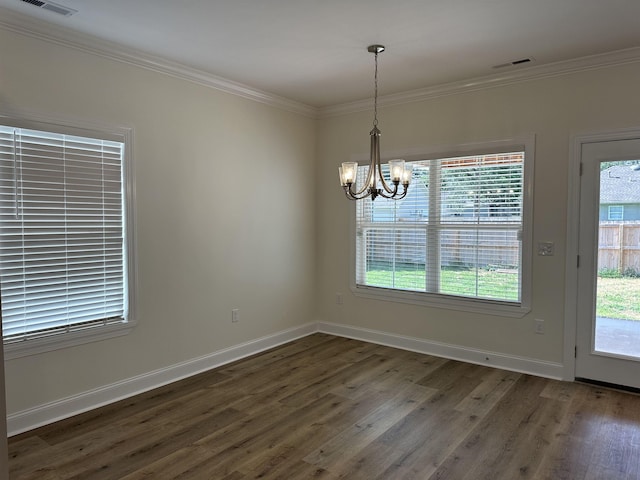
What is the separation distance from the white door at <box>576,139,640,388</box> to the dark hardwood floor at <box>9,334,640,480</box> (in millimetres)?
285

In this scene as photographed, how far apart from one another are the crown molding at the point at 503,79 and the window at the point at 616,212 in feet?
3.74

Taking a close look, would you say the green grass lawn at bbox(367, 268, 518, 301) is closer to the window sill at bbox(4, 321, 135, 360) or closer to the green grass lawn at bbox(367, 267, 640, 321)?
the green grass lawn at bbox(367, 267, 640, 321)

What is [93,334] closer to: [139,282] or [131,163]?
[139,282]

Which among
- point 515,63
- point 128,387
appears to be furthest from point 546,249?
point 128,387

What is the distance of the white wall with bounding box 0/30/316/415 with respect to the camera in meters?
3.03

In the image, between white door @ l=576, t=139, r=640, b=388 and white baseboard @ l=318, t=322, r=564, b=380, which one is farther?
white baseboard @ l=318, t=322, r=564, b=380

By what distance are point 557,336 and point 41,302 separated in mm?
4121

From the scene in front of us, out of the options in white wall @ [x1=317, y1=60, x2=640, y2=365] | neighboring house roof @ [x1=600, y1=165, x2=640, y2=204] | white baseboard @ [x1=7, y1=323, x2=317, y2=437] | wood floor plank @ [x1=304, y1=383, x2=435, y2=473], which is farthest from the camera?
white wall @ [x1=317, y1=60, x2=640, y2=365]

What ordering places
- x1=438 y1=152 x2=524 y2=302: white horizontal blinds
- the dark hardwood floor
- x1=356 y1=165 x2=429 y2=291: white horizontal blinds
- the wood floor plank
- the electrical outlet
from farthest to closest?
x1=356 y1=165 x2=429 y2=291: white horizontal blinds
x1=438 y1=152 x2=524 y2=302: white horizontal blinds
the electrical outlet
the wood floor plank
the dark hardwood floor

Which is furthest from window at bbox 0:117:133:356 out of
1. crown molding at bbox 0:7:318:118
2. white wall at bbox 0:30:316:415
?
crown molding at bbox 0:7:318:118

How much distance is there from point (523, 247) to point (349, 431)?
231 centimetres

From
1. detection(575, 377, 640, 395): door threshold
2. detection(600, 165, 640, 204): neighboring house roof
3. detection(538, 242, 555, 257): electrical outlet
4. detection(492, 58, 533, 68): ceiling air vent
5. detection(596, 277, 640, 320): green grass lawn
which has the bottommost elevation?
detection(575, 377, 640, 395): door threshold

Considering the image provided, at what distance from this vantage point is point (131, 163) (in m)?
3.48

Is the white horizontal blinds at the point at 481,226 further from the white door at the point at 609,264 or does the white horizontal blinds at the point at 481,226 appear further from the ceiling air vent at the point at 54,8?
the ceiling air vent at the point at 54,8
